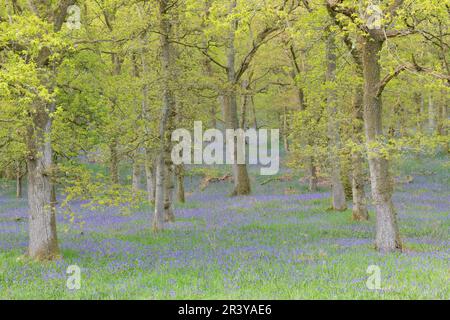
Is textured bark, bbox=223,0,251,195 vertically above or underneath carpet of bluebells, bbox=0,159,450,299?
above

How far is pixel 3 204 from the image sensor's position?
32000 mm

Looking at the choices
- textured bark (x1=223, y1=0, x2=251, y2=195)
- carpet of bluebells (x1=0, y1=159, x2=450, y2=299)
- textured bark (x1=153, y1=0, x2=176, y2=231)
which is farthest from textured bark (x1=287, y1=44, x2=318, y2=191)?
textured bark (x1=153, y1=0, x2=176, y2=231)

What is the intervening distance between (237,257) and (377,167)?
4.47 metres

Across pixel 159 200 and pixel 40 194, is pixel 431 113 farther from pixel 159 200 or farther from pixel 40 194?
pixel 40 194

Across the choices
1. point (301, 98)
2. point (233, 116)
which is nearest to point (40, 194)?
point (233, 116)

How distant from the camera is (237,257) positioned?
474 inches

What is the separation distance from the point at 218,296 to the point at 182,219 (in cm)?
1295

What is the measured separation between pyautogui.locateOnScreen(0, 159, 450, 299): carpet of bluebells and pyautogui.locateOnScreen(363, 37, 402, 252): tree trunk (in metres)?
0.48

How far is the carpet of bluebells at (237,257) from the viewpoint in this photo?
8.77 meters

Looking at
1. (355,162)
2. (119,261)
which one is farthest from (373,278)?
(355,162)

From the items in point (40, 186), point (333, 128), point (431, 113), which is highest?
point (431, 113)

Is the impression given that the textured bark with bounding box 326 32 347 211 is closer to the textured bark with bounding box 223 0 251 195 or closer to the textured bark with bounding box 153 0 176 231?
the textured bark with bounding box 153 0 176 231

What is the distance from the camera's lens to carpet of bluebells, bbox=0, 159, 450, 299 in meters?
8.77
